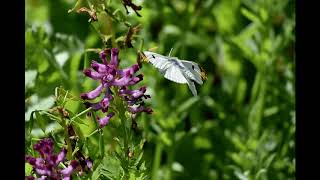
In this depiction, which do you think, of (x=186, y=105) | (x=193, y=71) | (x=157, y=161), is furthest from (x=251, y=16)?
(x=193, y=71)

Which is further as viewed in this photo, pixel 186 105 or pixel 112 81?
pixel 186 105

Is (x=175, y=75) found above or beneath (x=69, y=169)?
above

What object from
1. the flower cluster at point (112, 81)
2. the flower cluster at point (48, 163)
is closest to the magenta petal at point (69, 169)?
the flower cluster at point (48, 163)

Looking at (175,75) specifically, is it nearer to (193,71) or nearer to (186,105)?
(193,71)

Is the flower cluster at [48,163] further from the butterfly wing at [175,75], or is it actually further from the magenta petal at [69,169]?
the butterfly wing at [175,75]

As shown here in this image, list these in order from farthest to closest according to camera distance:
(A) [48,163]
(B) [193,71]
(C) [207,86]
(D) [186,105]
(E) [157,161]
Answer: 1. (C) [207,86]
2. (D) [186,105]
3. (E) [157,161]
4. (B) [193,71]
5. (A) [48,163]

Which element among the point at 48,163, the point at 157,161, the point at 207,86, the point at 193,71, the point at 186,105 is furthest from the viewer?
the point at 207,86

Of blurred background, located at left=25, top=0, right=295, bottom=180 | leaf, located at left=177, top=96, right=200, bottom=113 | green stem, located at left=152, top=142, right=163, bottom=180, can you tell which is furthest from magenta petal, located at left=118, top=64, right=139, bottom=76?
leaf, located at left=177, top=96, right=200, bottom=113
